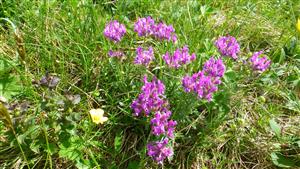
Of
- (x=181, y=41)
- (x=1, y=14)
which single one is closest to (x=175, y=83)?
(x=181, y=41)

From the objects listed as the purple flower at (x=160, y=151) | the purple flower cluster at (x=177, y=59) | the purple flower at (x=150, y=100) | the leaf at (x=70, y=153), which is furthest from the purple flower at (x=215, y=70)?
the leaf at (x=70, y=153)

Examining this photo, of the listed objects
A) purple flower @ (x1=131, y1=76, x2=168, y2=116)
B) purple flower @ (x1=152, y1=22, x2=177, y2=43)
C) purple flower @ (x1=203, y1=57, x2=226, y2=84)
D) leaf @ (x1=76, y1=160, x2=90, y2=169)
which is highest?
purple flower @ (x1=152, y1=22, x2=177, y2=43)

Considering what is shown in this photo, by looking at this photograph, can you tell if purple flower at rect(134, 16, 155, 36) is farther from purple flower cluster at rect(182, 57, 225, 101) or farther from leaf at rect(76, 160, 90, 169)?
leaf at rect(76, 160, 90, 169)

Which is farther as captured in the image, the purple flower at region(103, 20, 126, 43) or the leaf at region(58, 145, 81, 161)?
the purple flower at region(103, 20, 126, 43)

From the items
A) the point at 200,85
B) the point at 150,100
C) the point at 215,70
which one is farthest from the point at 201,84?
the point at 150,100

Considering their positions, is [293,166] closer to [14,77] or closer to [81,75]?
[81,75]

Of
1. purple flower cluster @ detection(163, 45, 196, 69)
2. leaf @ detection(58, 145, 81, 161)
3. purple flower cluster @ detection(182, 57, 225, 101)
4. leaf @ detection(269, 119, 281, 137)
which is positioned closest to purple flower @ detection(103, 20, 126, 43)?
purple flower cluster @ detection(163, 45, 196, 69)
